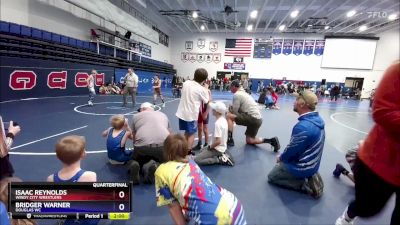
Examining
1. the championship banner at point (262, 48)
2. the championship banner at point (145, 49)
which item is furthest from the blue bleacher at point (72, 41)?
the championship banner at point (262, 48)

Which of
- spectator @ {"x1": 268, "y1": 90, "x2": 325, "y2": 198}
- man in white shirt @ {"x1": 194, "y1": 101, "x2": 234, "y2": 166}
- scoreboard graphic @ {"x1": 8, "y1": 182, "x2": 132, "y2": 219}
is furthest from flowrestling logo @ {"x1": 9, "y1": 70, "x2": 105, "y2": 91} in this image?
scoreboard graphic @ {"x1": 8, "y1": 182, "x2": 132, "y2": 219}

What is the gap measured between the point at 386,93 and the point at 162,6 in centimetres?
2462

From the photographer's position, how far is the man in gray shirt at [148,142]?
3.86 metres

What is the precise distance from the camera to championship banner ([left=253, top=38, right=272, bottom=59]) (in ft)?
107

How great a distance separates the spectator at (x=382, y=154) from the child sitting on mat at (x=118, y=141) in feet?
11.6

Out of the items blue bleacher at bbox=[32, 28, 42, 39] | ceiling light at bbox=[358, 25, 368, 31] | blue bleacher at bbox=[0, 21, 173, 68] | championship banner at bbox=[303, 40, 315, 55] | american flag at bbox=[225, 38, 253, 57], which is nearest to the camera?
blue bleacher at bbox=[0, 21, 173, 68]

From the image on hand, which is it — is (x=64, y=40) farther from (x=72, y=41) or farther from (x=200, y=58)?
(x=200, y=58)

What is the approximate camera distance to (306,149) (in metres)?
3.64

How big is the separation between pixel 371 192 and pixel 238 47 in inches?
1329

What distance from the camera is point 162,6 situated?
77.2ft

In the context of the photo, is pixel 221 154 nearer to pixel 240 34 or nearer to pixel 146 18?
pixel 146 18

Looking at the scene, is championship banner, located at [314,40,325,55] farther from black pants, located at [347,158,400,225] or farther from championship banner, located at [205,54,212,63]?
black pants, located at [347,158,400,225]

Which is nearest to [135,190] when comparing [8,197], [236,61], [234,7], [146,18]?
[8,197]

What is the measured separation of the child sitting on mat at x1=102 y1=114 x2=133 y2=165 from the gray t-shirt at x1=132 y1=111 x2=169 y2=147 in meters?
0.22
